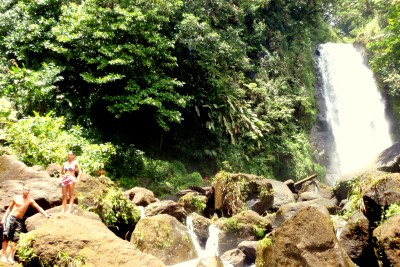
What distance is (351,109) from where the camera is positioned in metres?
27.8

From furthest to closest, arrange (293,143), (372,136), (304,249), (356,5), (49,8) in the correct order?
1. (356,5)
2. (372,136)
3. (293,143)
4. (49,8)
5. (304,249)

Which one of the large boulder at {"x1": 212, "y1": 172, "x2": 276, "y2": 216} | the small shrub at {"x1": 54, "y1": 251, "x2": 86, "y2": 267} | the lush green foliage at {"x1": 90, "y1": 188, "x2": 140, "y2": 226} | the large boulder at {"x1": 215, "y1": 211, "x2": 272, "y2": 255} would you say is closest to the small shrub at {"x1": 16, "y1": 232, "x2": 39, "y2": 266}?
the small shrub at {"x1": 54, "y1": 251, "x2": 86, "y2": 267}

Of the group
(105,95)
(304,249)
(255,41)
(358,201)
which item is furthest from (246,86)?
(304,249)

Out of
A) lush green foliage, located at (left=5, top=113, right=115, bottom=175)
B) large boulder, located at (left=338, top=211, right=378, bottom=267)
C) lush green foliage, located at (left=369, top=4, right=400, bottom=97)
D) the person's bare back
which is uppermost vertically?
lush green foliage, located at (left=369, top=4, right=400, bottom=97)

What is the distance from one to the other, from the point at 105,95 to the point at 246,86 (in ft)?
31.0

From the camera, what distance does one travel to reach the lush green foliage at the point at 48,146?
11.2 metres

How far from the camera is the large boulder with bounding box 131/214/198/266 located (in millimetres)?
8195

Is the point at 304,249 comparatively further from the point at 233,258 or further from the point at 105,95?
the point at 105,95

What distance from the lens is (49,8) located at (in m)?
16.2

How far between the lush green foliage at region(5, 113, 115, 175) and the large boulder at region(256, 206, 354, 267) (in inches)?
262

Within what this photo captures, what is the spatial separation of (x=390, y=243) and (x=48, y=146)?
9725 millimetres

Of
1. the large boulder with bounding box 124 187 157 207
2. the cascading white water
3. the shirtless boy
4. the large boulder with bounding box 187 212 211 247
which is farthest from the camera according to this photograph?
the cascading white water

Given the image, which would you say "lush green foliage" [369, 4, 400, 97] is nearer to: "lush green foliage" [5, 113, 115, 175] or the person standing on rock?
"lush green foliage" [5, 113, 115, 175]

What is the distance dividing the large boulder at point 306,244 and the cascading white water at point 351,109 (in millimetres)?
19665
